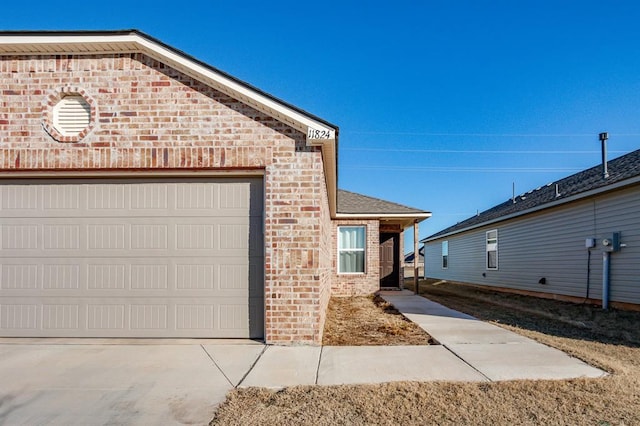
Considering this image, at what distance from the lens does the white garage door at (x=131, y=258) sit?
628 centimetres

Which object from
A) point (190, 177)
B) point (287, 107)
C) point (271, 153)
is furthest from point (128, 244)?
point (287, 107)

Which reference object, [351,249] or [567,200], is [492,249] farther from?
[351,249]

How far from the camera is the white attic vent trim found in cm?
617

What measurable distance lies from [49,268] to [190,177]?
262cm

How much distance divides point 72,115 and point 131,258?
7.61ft

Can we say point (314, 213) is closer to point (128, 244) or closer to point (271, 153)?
point (271, 153)

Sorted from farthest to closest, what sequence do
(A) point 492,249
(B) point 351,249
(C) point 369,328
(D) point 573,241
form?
(A) point 492,249 < (B) point 351,249 < (D) point 573,241 < (C) point 369,328

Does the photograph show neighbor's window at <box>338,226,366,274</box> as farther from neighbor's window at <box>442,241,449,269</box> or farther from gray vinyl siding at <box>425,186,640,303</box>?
neighbor's window at <box>442,241,449,269</box>

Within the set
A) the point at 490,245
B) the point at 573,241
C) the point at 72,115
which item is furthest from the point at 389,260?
the point at 72,115

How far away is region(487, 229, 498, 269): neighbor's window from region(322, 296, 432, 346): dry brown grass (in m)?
9.12

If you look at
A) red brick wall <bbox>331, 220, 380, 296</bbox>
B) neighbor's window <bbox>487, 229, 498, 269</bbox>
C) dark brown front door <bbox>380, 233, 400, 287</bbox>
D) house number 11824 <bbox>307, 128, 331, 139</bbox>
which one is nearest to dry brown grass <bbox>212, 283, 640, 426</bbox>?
house number 11824 <bbox>307, 128, 331, 139</bbox>

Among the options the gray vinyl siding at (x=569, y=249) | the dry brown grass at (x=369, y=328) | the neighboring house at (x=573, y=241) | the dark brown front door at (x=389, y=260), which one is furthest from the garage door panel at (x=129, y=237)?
the dark brown front door at (x=389, y=260)

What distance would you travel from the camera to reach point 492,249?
60.5 feet

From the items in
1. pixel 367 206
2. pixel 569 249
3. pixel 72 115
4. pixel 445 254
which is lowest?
pixel 445 254
